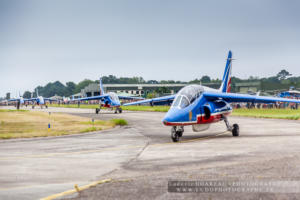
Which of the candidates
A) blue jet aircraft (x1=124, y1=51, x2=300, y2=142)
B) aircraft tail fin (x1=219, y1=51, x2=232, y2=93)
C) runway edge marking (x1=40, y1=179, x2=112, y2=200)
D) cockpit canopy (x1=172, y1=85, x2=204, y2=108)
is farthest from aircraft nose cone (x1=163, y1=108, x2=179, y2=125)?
aircraft tail fin (x1=219, y1=51, x2=232, y2=93)

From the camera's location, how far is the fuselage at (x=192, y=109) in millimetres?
16250

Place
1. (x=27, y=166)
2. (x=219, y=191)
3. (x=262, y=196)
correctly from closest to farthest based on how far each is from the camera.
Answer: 1. (x=262, y=196)
2. (x=219, y=191)
3. (x=27, y=166)

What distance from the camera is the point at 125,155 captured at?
12.5 m

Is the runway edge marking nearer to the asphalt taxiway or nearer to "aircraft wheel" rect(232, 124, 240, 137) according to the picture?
the asphalt taxiway

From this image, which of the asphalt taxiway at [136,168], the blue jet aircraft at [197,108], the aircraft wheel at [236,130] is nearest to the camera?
the asphalt taxiway at [136,168]

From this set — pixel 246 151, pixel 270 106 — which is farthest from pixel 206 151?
pixel 270 106

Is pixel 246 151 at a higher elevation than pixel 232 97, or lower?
lower

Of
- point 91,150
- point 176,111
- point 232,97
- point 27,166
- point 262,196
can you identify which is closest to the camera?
point 262,196

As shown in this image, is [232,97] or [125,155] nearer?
[125,155]

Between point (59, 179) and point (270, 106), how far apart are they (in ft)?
175

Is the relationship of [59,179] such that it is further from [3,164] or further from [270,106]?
[270,106]

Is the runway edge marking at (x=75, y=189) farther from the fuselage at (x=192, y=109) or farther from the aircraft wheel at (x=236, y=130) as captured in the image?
the aircraft wheel at (x=236, y=130)

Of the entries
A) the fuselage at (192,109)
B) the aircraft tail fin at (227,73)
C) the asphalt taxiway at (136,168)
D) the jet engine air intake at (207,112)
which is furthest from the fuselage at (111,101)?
the asphalt taxiway at (136,168)

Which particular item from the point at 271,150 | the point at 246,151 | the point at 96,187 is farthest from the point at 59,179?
the point at 271,150
